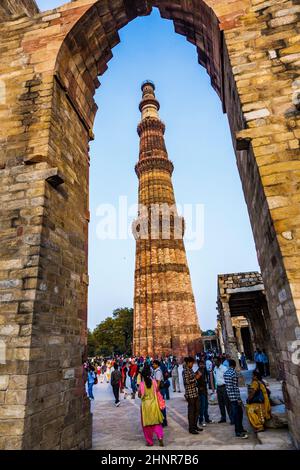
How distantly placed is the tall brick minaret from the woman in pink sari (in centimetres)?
1553

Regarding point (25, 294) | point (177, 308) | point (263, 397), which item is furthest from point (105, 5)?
point (177, 308)

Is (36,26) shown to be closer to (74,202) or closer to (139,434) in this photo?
(74,202)

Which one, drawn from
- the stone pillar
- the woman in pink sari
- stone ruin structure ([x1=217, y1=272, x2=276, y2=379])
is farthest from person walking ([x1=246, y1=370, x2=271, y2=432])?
the stone pillar

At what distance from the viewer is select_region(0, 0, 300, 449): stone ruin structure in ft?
11.1

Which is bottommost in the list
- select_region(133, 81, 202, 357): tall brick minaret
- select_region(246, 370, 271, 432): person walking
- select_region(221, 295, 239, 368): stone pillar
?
select_region(246, 370, 271, 432): person walking

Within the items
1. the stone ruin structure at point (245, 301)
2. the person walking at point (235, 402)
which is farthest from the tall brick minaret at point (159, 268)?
the person walking at point (235, 402)

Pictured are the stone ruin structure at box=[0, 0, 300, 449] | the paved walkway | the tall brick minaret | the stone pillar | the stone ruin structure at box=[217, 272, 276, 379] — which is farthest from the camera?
the tall brick minaret

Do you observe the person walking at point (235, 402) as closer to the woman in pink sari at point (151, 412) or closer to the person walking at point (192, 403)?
the person walking at point (192, 403)

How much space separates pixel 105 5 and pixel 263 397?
7.96 m

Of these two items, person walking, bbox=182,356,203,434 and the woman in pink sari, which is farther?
person walking, bbox=182,356,203,434

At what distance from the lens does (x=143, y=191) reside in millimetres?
24938

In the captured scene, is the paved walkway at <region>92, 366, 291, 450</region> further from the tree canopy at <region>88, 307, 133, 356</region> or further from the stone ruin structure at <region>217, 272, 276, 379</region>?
A: the tree canopy at <region>88, 307, 133, 356</region>

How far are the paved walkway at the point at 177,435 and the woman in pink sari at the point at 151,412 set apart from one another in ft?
0.61

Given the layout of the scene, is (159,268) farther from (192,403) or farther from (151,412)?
(151,412)
